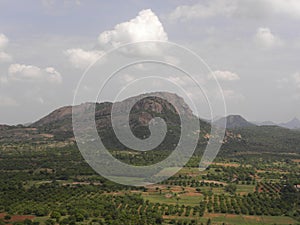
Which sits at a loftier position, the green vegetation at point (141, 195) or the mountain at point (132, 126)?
the mountain at point (132, 126)

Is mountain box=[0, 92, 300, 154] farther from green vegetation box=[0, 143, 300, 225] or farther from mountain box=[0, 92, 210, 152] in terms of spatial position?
green vegetation box=[0, 143, 300, 225]

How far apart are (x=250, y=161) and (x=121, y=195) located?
39.8 meters

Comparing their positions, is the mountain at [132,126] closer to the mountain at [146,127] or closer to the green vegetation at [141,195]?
the mountain at [146,127]

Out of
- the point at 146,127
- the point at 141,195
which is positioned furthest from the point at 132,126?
the point at 141,195

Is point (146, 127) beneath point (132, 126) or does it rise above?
beneath

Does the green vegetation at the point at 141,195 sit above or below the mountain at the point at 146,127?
below

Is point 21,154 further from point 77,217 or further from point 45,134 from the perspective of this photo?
point 77,217

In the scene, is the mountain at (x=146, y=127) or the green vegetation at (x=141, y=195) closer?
the green vegetation at (x=141, y=195)

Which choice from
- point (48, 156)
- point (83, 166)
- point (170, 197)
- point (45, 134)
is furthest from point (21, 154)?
point (170, 197)

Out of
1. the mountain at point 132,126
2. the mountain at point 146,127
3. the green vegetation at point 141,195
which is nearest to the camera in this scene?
the green vegetation at point 141,195

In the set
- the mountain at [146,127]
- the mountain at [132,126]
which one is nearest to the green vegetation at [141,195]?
the mountain at [132,126]

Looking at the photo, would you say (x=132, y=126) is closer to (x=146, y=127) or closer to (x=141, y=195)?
(x=146, y=127)

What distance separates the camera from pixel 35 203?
123 ft

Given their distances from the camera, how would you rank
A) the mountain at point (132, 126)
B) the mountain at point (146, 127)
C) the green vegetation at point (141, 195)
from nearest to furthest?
the green vegetation at point (141, 195) < the mountain at point (132, 126) < the mountain at point (146, 127)
